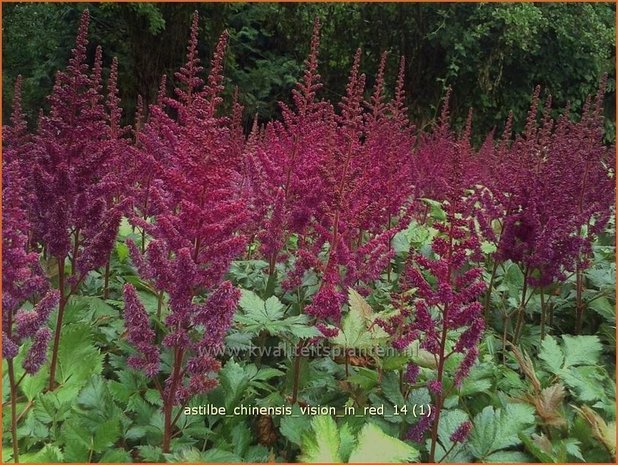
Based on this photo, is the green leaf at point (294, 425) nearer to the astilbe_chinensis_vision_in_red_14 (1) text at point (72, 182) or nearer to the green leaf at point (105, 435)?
the green leaf at point (105, 435)

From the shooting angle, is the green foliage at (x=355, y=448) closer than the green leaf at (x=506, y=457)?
Yes

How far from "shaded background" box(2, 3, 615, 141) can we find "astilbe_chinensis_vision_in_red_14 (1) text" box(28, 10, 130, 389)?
8.87 m

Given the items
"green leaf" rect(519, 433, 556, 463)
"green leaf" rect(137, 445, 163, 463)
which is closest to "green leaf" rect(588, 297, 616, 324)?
"green leaf" rect(519, 433, 556, 463)

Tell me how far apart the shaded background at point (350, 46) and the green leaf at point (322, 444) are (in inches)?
388

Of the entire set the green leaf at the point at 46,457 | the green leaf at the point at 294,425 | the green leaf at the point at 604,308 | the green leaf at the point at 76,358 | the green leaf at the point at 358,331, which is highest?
Answer: the green leaf at the point at 604,308

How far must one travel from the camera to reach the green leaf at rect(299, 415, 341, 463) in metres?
1.65

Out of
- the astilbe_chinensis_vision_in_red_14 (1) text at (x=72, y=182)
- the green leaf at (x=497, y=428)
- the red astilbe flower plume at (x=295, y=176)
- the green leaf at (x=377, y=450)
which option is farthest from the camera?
the red astilbe flower plume at (x=295, y=176)

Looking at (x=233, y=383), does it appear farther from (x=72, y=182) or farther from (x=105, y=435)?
(x=72, y=182)

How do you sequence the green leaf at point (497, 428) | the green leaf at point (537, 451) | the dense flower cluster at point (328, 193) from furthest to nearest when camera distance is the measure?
the dense flower cluster at point (328, 193) → the green leaf at point (497, 428) → the green leaf at point (537, 451)

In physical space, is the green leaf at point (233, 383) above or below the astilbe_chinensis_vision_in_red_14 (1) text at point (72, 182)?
below

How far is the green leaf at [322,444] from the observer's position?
165 centimetres

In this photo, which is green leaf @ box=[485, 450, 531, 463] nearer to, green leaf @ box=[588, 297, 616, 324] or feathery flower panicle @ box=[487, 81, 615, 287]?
feathery flower panicle @ box=[487, 81, 615, 287]

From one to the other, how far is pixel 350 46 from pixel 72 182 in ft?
41.3

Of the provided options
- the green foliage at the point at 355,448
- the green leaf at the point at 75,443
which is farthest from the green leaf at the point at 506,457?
the green leaf at the point at 75,443
